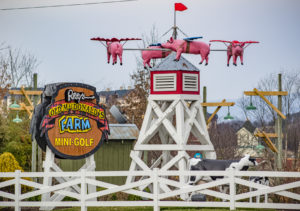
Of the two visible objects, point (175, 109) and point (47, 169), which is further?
point (175, 109)

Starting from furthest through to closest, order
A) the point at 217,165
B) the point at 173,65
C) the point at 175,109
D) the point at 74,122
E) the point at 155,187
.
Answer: the point at 175,109 < the point at 173,65 < the point at 74,122 < the point at 217,165 < the point at 155,187

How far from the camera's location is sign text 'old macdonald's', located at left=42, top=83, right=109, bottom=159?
21.3 meters

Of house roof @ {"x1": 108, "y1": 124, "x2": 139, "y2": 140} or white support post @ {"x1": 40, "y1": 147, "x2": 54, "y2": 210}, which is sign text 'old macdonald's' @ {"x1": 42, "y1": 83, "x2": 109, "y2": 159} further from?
house roof @ {"x1": 108, "y1": 124, "x2": 139, "y2": 140}

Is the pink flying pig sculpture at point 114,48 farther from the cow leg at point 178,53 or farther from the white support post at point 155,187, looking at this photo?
the white support post at point 155,187

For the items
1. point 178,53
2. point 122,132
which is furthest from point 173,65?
point 122,132

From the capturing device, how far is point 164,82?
22469 millimetres

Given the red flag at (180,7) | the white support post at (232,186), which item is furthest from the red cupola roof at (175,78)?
the white support post at (232,186)

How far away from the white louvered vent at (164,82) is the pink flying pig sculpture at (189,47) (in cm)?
78

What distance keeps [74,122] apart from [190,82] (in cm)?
448

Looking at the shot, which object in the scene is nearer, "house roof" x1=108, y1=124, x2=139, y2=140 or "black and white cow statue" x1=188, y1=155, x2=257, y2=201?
"black and white cow statue" x1=188, y1=155, x2=257, y2=201

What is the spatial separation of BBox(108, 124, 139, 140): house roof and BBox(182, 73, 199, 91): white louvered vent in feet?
28.1

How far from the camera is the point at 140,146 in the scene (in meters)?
22.6

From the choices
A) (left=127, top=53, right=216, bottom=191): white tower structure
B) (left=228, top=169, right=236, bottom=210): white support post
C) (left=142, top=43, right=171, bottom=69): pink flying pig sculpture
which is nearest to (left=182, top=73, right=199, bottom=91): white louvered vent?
(left=127, top=53, right=216, bottom=191): white tower structure

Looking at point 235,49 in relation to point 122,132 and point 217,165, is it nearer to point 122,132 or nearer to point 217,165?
point 217,165
